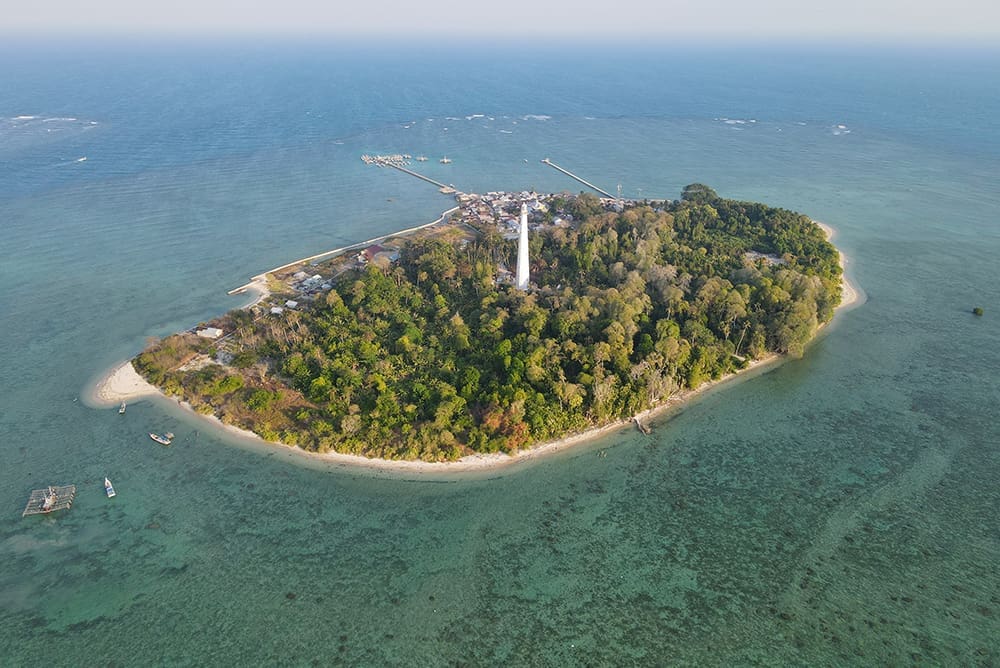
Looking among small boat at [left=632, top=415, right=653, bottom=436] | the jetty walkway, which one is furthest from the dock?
small boat at [left=632, top=415, right=653, bottom=436]

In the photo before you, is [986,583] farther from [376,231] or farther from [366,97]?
[366,97]

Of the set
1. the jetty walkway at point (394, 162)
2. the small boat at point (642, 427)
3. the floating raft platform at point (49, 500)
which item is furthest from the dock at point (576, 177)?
the floating raft platform at point (49, 500)

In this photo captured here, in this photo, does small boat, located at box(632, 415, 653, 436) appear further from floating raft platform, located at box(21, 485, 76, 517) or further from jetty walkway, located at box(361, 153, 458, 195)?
jetty walkway, located at box(361, 153, 458, 195)

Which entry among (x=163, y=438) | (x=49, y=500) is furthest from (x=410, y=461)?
(x=49, y=500)

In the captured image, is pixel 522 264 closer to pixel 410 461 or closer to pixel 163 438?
pixel 410 461

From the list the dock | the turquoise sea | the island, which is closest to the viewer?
the turquoise sea

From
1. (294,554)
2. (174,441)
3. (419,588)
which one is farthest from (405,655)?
(174,441)

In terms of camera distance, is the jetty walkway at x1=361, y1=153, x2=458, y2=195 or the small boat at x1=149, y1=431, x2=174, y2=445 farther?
the jetty walkway at x1=361, y1=153, x2=458, y2=195
